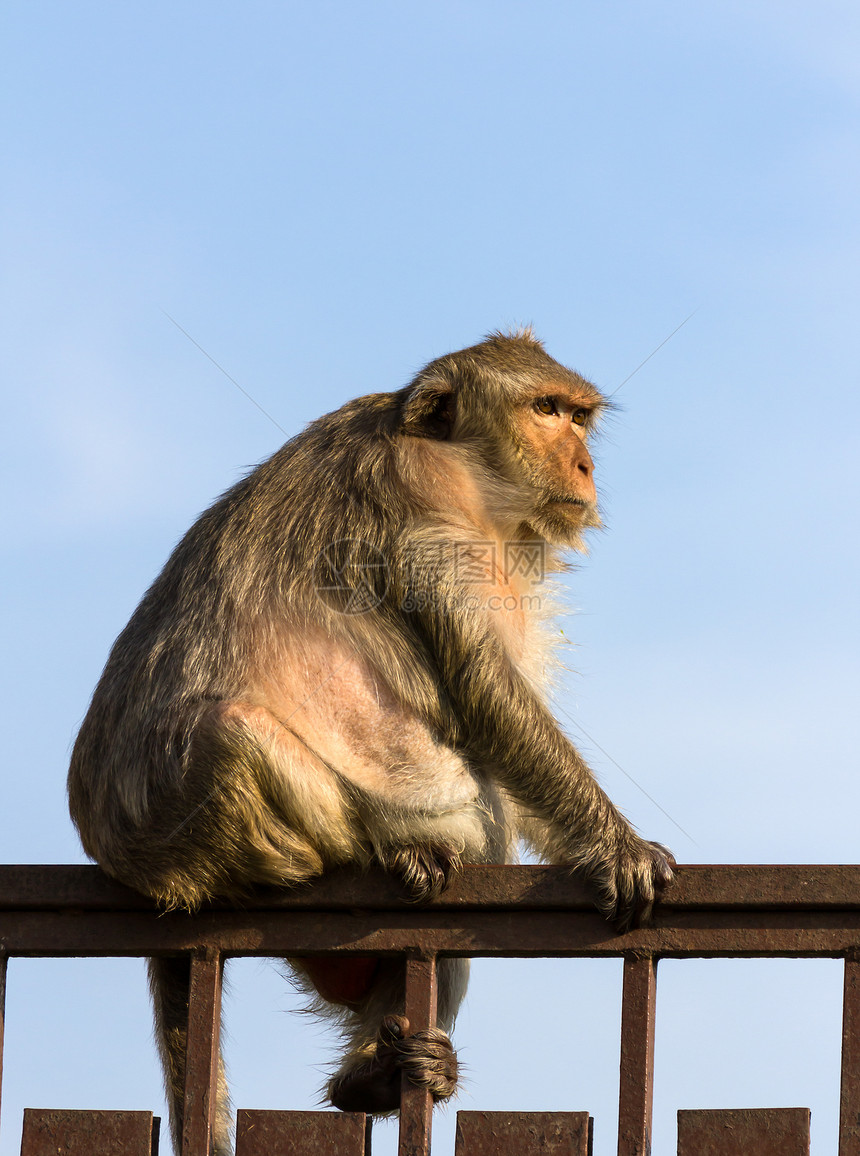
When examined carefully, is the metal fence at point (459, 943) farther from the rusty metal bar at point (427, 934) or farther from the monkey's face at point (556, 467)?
the monkey's face at point (556, 467)

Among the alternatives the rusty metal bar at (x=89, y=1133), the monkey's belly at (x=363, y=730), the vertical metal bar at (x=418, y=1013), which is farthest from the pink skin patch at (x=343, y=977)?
the rusty metal bar at (x=89, y=1133)

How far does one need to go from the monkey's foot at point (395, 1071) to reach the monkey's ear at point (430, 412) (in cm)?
202

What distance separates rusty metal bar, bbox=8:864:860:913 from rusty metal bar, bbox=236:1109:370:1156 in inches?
20.5

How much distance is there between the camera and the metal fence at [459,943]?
2965mm

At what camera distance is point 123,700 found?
453cm

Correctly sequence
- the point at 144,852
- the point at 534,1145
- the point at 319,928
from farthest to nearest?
the point at 144,852
the point at 319,928
the point at 534,1145

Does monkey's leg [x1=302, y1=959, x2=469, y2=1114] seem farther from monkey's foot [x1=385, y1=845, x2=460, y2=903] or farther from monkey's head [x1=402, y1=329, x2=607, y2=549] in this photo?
monkey's head [x1=402, y1=329, x2=607, y2=549]

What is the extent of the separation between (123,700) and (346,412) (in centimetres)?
136

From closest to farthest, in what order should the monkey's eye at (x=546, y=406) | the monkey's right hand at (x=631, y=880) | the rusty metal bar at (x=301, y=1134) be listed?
1. the rusty metal bar at (x=301, y=1134)
2. the monkey's right hand at (x=631, y=880)
3. the monkey's eye at (x=546, y=406)

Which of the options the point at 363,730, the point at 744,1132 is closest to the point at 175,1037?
the point at 363,730

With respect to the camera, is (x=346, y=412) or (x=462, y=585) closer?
(x=462, y=585)

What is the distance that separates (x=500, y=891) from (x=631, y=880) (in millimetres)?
413

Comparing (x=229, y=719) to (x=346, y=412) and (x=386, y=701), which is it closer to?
(x=386, y=701)

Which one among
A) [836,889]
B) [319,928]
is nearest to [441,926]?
[319,928]
